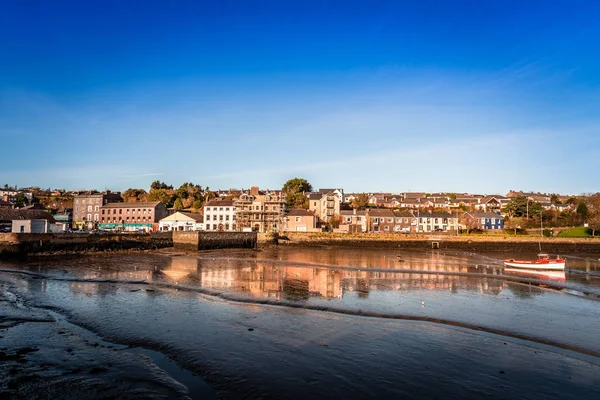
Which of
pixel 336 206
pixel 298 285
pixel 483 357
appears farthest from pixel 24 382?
pixel 336 206

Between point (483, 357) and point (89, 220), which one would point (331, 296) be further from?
point (89, 220)

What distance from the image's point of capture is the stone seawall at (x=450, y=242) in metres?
71.2

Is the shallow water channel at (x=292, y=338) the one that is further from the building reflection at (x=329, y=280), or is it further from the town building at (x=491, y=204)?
the town building at (x=491, y=204)

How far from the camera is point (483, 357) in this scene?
46.5 feet

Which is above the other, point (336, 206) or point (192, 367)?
point (336, 206)

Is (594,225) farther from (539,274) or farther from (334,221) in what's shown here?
(539,274)

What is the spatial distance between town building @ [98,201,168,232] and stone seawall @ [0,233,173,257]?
97.7 ft

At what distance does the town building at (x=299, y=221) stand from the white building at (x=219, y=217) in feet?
37.3

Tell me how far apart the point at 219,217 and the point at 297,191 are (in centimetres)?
3628

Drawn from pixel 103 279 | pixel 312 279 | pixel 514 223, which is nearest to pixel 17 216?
pixel 103 279

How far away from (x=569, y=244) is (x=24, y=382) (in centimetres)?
8250

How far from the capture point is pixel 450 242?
2995 inches

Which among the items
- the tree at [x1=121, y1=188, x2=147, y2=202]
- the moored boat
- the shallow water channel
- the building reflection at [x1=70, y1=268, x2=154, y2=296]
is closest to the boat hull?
the moored boat

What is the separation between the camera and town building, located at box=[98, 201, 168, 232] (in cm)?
8862
